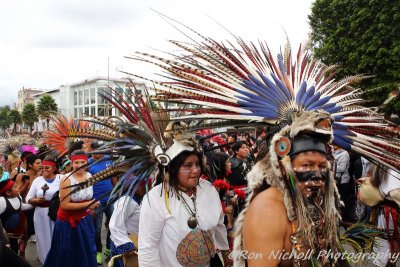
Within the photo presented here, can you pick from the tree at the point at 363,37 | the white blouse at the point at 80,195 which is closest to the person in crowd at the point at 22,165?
the white blouse at the point at 80,195

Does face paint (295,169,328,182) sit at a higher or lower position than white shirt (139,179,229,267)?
higher

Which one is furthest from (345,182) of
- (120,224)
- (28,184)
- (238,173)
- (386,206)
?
(28,184)

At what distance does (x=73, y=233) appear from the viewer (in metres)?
4.62

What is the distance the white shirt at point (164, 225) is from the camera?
2631 mm

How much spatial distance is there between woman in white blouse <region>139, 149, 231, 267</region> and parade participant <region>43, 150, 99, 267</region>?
2076 millimetres

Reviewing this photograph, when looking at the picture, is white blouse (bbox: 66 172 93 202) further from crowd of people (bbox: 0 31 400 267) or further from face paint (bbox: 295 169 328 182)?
face paint (bbox: 295 169 328 182)

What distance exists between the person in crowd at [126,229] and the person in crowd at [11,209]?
2.14 m

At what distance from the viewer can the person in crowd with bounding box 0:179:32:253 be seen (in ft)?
16.2

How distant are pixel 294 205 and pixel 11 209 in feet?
14.2

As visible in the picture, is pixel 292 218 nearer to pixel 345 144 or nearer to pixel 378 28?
pixel 345 144

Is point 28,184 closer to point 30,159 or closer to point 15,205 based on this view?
point 30,159

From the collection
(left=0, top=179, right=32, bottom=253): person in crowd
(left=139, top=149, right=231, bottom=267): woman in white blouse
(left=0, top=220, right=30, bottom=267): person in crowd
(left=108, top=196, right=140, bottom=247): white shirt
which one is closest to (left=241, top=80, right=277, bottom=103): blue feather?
(left=139, top=149, right=231, bottom=267): woman in white blouse

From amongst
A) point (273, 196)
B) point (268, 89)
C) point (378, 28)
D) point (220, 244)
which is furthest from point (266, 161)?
point (378, 28)

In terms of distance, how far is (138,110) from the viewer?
3.03 meters
